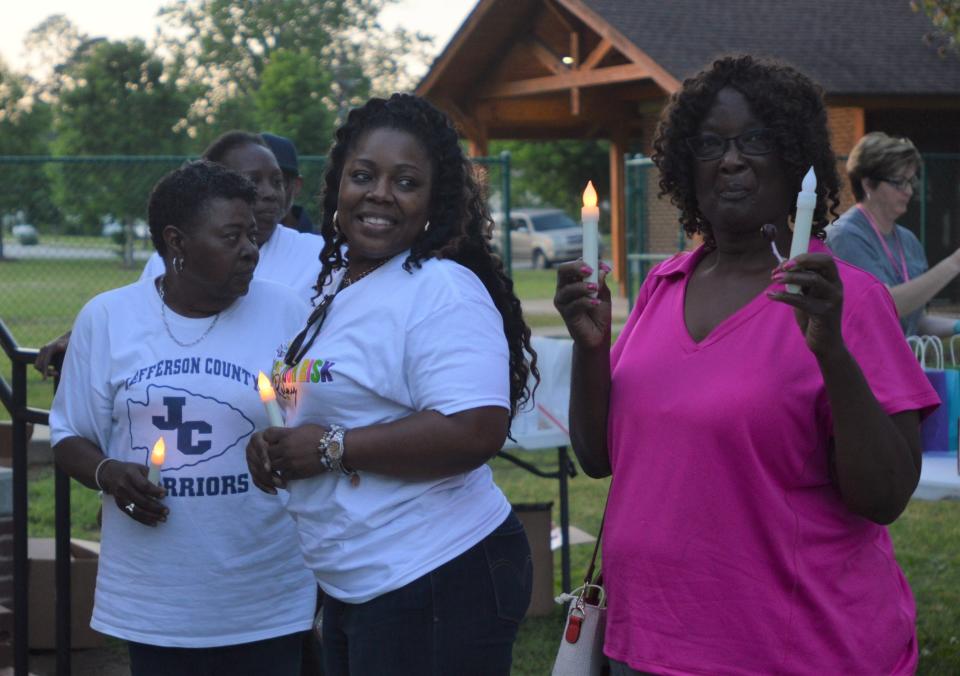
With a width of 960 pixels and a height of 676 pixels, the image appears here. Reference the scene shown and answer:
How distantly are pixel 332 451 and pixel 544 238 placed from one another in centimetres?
3544

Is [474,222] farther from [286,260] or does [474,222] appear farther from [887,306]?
[286,260]

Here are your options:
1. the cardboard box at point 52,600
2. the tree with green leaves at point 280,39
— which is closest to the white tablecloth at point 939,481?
the cardboard box at point 52,600

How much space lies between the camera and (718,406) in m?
2.07

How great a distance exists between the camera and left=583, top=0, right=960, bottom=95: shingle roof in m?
17.0

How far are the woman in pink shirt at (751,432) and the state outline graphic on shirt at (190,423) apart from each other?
102 cm

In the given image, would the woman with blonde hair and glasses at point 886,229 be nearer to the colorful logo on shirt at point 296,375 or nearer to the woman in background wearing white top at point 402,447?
the woman in background wearing white top at point 402,447

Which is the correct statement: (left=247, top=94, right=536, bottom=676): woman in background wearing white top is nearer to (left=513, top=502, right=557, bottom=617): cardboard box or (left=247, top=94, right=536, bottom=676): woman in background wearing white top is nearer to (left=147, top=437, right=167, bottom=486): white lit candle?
(left=147, top=437, right=167, bottom=486): white lit candle

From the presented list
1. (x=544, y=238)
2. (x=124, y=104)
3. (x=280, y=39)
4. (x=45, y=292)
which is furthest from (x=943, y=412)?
(x=280, y=39)

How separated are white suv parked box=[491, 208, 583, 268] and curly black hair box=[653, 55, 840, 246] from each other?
1335 inches

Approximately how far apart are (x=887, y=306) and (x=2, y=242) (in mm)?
14334

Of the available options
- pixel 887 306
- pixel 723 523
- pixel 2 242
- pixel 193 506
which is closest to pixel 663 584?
pixel 723 523

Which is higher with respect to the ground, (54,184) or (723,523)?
(54,184)

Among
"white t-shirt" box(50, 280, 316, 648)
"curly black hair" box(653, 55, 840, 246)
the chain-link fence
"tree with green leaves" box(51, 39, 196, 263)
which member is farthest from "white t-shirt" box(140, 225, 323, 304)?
"tree with green leaves" box(51, 39, 196, 263)

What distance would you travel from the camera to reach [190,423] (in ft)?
9.78
